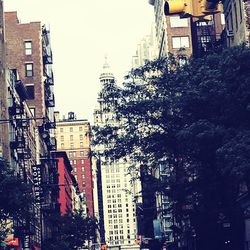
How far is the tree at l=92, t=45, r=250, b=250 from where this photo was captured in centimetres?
2878

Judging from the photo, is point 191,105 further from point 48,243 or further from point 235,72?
point 48,243

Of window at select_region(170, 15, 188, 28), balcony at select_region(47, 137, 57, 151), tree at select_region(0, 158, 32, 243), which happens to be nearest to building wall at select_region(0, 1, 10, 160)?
tree at select_region(0, 158, 32, 243)

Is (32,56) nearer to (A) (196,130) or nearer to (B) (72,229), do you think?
(B) (72,229)

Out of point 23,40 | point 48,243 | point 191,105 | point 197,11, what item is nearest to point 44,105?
point 23,40

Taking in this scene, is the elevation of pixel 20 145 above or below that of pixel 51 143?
below

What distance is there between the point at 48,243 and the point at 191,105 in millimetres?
65943

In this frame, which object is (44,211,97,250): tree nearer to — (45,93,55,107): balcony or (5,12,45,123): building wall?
(5,12,45,123): building wall

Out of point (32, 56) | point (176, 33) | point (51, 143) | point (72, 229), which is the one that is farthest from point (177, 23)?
point (72, 229)

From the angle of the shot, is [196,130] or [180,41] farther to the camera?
[180,41]

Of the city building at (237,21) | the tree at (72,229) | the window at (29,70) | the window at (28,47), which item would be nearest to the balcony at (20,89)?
the tree at (72,229)

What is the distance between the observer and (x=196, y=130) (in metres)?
30.4

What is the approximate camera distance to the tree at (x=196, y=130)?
2878 centimetres

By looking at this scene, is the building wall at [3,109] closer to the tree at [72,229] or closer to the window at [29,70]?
the tree at [72,229]

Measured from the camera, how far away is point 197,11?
9.47 meters
